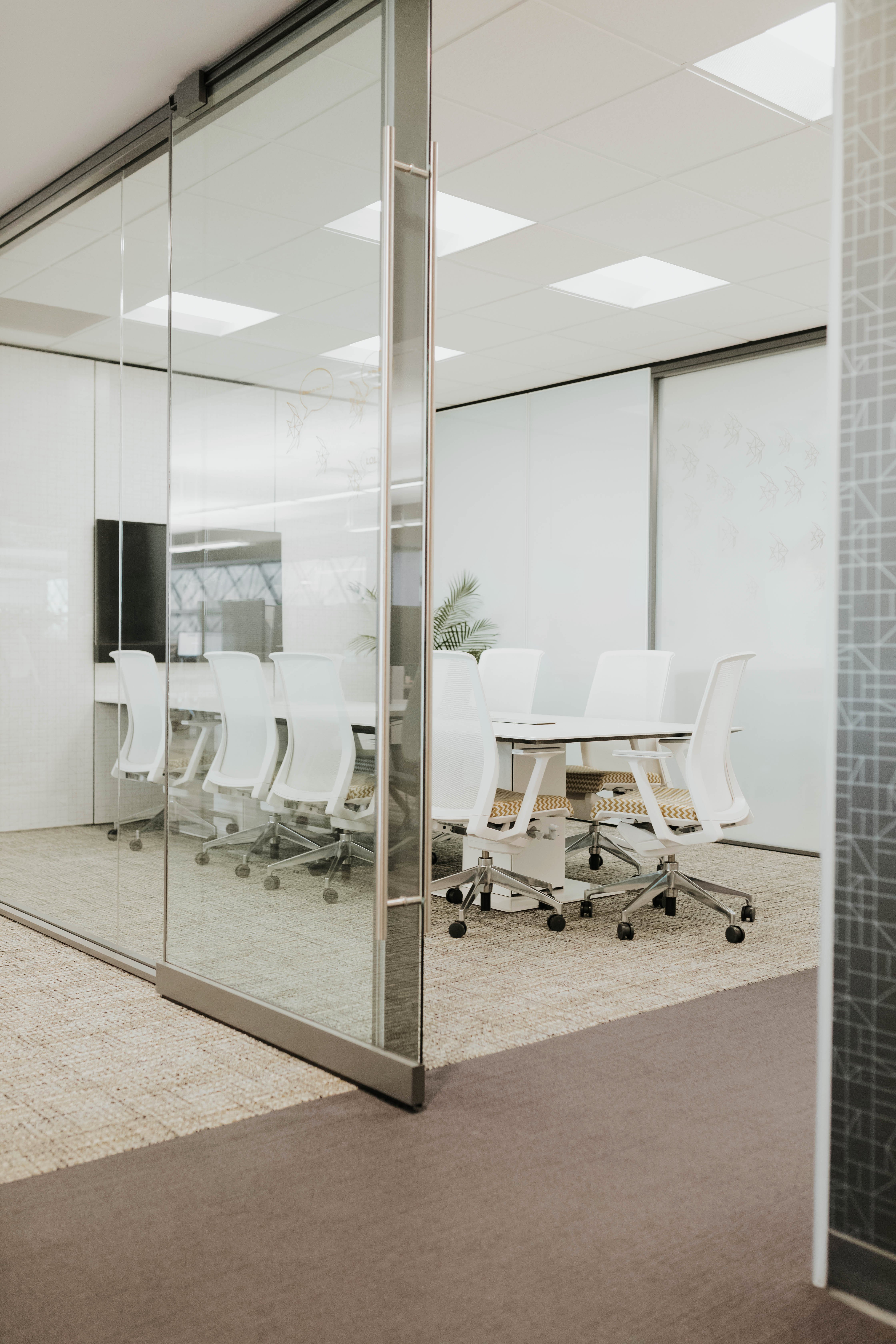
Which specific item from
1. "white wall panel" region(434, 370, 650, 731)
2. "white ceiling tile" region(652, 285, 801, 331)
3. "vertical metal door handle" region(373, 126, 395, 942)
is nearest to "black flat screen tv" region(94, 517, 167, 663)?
"vertical metal door handle" region(373, 126, 395, 942)

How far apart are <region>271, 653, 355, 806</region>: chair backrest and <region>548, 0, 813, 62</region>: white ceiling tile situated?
1993 millimetres

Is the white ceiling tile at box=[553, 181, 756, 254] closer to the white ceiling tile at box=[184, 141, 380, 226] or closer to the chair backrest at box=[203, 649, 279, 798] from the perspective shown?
the white ceiling tile at box=[184, 141, 380, 226]

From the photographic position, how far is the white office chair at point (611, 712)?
559cm

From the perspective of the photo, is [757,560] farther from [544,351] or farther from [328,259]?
[328,259]

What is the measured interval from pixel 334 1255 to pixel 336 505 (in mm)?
1757

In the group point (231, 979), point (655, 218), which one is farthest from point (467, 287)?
point (231, 979)

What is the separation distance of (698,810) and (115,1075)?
2467 millimetres

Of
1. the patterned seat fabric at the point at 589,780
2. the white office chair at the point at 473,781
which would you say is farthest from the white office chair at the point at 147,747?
the patterned seat fabric at the point at 589,780

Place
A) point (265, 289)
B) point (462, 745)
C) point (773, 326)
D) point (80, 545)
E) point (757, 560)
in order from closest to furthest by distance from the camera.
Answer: point (265, 289) → point (80, 545) → point (462, 745) → point (773, 326) → point (757, 560)

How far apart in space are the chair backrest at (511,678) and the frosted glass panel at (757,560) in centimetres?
130

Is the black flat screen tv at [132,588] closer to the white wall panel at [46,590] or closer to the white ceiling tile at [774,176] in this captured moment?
the white wall panel at [46,590]

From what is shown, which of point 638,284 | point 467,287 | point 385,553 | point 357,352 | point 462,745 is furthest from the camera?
point 638,284

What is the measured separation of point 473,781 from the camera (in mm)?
4492

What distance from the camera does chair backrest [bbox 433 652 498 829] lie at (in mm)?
4359
